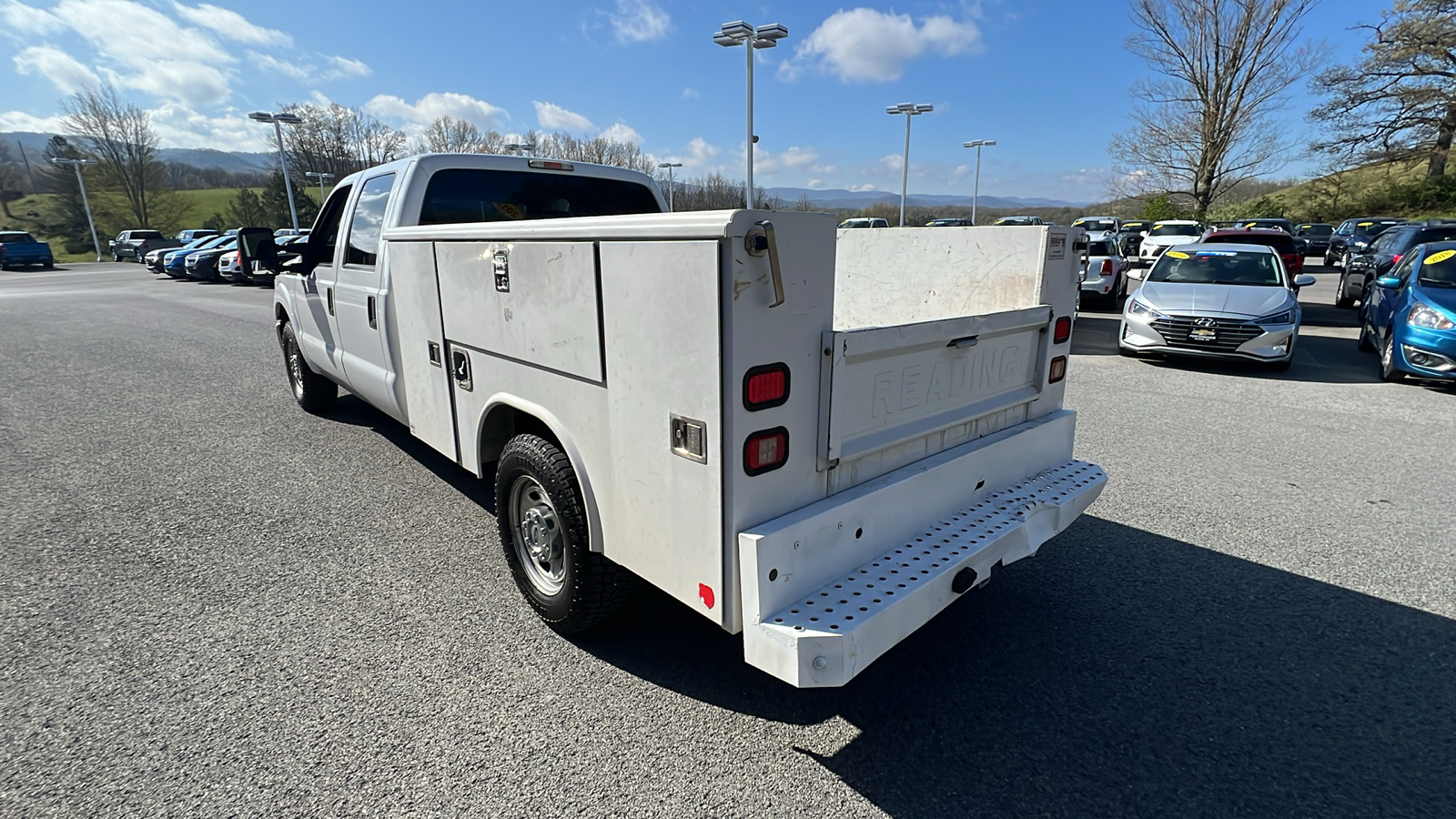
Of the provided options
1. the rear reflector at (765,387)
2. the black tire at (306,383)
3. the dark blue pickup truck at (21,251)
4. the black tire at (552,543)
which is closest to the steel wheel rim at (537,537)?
the black tire at (552,543)

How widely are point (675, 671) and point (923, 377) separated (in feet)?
5.17

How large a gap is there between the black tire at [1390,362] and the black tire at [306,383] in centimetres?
1146

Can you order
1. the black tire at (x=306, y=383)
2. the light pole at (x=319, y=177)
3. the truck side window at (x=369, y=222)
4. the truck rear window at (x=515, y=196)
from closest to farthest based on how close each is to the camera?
the truck rear window at (x=515, y=196)
the truck side window at (x=369, y=222)
the black tire at (x=306, y=383)
the light pole at (x=319, y=177)

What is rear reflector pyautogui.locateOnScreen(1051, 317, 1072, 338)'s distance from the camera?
11.0 feet

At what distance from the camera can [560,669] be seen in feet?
9.71

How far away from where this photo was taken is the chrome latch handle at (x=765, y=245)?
2.01 metres

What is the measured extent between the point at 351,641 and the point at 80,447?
485 centimetres

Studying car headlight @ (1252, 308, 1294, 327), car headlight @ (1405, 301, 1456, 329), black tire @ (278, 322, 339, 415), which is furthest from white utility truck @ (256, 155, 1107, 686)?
car headlight @ (1405, 301, 1456, 329)

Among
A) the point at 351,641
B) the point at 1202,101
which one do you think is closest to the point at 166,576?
the point at 351,641

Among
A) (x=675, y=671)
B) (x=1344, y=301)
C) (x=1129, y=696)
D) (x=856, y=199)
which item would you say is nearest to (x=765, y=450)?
(x=675, y=671)

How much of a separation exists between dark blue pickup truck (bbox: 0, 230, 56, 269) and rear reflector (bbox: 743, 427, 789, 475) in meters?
50.7

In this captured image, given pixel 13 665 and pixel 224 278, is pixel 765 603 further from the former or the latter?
pixel 224 278

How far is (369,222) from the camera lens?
461 centimetres

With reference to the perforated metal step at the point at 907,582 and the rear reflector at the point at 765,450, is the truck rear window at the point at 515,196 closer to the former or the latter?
the rear reflector at the point at 765,450
